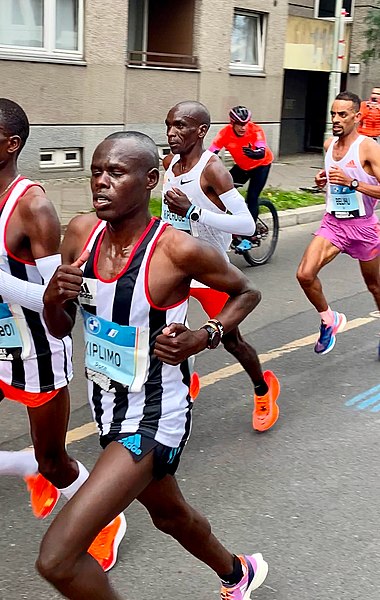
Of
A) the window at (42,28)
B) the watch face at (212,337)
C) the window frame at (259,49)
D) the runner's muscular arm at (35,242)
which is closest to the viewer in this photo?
the watch face at (212,337)

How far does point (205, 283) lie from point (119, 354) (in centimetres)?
38

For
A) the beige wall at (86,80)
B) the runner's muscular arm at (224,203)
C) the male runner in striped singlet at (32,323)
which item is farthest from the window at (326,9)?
the male runner in striped singlet at (32,323)

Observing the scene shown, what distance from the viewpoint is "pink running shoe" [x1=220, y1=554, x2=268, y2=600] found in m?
3.16

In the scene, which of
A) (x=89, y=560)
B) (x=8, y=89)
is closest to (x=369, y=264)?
(x=89, y=560)

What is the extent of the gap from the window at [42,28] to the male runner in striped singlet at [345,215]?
8.33 meters

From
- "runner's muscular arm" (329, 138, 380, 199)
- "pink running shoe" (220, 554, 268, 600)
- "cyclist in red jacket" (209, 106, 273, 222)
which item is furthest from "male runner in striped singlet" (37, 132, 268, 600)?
"cyclist in red jacket" (209, 106, 273, 222)

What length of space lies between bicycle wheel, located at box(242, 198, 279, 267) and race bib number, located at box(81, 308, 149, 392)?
6.39 meters

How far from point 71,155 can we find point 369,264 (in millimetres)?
8885

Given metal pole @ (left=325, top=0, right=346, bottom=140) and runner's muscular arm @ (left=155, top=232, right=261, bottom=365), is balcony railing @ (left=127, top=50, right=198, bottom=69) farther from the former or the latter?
runner's muscular arm @ (left=155, top=232, right=261, bottom=365)

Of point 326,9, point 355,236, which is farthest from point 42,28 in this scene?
point 355,236

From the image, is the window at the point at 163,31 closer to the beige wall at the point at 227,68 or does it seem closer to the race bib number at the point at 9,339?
the beige wall at the point at 227,68

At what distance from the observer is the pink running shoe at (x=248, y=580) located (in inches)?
125

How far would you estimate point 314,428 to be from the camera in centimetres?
508

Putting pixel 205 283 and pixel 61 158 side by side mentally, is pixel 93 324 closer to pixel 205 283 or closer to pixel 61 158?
pixel 205 283
